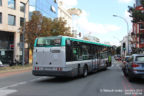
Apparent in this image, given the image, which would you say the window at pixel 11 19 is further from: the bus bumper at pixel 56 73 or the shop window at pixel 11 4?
the bus bumper at pixel 56 73

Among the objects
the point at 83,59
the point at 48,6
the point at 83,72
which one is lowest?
the point at 83,72

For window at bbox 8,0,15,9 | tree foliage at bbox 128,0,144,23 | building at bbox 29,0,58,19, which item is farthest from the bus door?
building at bbox 29,0,58,19

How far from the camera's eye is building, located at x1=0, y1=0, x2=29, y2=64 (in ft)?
118

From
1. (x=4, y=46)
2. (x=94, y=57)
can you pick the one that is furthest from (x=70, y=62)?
(x=4, y=46)

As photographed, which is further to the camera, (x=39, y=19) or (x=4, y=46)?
(x=4, y=46)

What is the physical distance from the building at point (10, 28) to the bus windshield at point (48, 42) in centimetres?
2441

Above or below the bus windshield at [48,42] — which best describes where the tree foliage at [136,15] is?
above

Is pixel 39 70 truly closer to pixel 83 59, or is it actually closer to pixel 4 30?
pixel 83 59

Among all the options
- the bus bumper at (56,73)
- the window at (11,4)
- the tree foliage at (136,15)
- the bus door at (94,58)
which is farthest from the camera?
the window at (11,4)

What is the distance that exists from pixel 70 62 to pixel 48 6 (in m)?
41.5

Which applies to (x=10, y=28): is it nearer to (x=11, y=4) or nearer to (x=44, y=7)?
(x=11, y=4)

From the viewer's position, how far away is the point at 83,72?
14844 millimetres

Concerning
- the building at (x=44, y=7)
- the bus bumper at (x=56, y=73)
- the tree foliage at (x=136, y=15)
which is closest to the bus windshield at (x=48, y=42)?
the bus bumper at (x=56, y=73)

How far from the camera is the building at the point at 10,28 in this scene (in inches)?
1411
